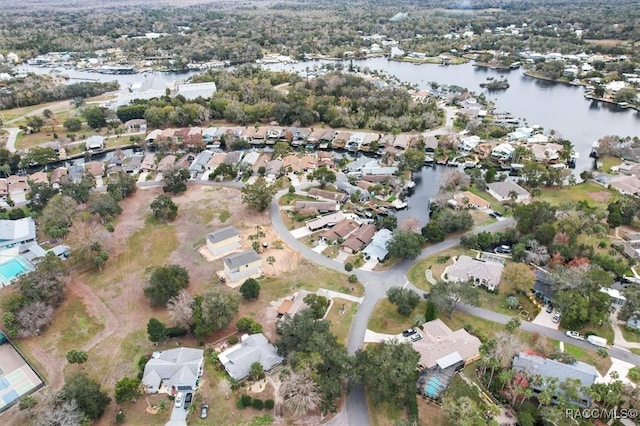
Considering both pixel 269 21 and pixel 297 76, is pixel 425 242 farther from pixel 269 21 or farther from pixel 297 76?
pixel 269 21

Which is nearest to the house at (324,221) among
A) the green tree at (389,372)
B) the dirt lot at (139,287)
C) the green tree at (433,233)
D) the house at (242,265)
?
the dirt lot at (139,287)

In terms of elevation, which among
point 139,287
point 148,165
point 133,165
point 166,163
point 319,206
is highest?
point 319,206

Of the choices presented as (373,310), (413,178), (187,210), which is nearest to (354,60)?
(413,178)

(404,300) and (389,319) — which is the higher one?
(404,300)

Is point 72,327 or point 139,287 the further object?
point 139,287

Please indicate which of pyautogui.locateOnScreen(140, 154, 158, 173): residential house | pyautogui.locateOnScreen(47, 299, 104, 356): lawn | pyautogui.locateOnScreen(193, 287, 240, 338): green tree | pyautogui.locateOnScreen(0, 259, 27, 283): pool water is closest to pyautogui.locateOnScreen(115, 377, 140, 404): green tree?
pyautogui.locateOnScreen(193, 287, 240, 338): green tree

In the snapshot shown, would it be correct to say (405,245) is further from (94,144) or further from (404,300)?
(94,144)

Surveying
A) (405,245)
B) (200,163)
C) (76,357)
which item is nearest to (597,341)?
(405,245)
